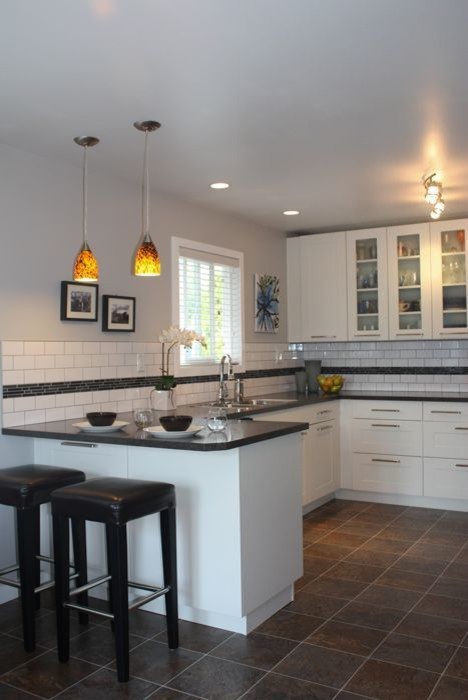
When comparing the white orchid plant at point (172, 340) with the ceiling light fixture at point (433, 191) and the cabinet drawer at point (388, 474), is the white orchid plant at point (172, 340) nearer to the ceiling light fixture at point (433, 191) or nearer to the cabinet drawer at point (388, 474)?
the ceiling light fixture at point (433, 191)

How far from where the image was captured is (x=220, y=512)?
9.77 ft

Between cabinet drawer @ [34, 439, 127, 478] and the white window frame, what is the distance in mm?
1348

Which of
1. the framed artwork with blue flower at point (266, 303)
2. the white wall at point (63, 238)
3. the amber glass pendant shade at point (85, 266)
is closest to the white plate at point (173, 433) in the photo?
the amber glass pendant shade at point (85, 266)

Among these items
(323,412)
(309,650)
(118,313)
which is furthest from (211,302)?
(309,650)

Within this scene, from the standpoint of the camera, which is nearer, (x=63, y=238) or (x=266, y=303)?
(x=63, y=238)

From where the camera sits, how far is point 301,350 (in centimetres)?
643

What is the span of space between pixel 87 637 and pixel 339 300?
376 cm

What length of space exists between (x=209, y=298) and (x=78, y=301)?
4.68ft

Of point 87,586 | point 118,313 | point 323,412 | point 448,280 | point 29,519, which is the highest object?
point 448,280

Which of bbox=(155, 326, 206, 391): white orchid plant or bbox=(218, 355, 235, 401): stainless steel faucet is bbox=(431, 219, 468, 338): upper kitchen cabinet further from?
bbox=(155, 326, 206, 391): white orchid plant

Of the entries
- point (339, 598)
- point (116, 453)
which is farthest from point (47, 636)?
point (339, 598)

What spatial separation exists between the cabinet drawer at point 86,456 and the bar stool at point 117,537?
1.25 feet

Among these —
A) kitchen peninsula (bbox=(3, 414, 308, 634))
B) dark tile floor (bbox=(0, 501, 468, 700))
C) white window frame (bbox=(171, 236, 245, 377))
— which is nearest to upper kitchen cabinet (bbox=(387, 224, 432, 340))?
white window frame (bbox=(171, 236, 245, 377))

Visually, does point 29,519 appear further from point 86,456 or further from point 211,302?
point 211,302
